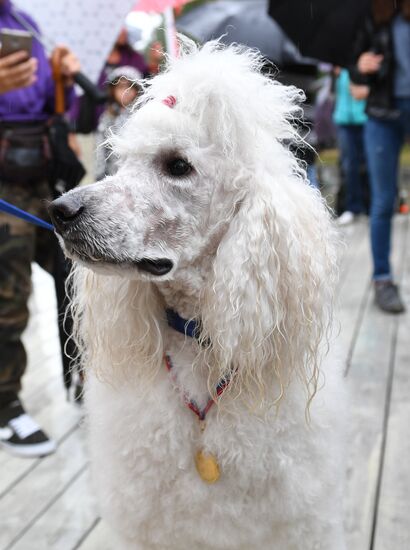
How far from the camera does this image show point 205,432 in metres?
1.31

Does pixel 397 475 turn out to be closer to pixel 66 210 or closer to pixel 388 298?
pixel 66 210

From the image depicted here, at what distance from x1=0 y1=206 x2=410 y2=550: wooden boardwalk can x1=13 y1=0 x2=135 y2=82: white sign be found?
1.14 m

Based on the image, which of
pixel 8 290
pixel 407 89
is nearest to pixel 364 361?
pixel 407 89

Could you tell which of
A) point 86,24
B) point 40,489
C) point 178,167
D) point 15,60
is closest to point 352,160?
point 86,24

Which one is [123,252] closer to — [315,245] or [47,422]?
[315,245]

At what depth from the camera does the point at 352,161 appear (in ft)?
19.2

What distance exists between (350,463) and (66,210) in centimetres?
127

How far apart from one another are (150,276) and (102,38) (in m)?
1.39

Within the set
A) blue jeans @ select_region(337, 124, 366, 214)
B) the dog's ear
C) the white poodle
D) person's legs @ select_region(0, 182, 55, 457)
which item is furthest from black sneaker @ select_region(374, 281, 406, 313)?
blue jeans @ select_region(337, 124, 366, 214)

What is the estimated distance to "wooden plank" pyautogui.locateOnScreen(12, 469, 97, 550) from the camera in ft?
5.63

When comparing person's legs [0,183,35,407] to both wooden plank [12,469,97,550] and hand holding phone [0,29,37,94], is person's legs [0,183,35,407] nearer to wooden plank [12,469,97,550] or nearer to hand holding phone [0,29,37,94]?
hand holding phone [0,29,37,94]

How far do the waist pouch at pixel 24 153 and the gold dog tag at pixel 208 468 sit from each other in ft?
4.02

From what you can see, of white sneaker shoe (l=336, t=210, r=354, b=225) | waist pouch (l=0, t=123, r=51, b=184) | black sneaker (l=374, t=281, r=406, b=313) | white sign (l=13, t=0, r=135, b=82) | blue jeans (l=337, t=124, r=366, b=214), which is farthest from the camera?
white sneaker shoe (l=336, t=210, r=354, b=225)

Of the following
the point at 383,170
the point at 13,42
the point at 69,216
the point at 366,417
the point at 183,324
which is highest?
the point at 13,42
